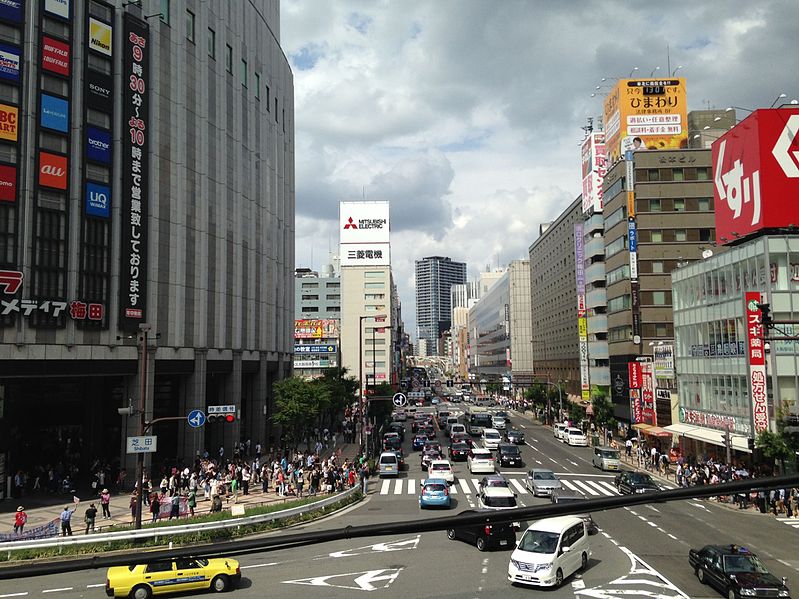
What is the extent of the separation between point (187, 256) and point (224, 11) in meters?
23.8

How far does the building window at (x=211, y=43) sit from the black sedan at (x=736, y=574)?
173 ft

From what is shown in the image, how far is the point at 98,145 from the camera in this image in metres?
41.3

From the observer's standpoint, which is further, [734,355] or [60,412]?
[60,412]

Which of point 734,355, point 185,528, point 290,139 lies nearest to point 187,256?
point 185,528

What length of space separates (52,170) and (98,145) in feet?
12.3

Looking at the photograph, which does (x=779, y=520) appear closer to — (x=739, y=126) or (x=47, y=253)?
(x=739, y=126)

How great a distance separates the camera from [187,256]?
1989 inches

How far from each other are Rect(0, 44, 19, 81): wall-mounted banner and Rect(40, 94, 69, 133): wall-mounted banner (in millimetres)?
1923

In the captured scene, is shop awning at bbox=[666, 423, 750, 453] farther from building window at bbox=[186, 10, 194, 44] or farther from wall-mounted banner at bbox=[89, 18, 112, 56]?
building window at bbox=[186, 10, 194, 44]

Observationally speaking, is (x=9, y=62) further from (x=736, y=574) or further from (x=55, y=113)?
(x=736, y=574)

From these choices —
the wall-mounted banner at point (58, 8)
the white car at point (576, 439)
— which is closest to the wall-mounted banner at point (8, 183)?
the wall-mounted banner at point (58, 8)

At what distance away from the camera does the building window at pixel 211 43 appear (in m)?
55.4

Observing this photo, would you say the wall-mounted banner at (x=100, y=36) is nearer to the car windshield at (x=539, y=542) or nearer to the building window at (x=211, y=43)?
the building window at (x=211, y=43)

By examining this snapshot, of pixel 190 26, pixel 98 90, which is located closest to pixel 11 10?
pixel 98 90
